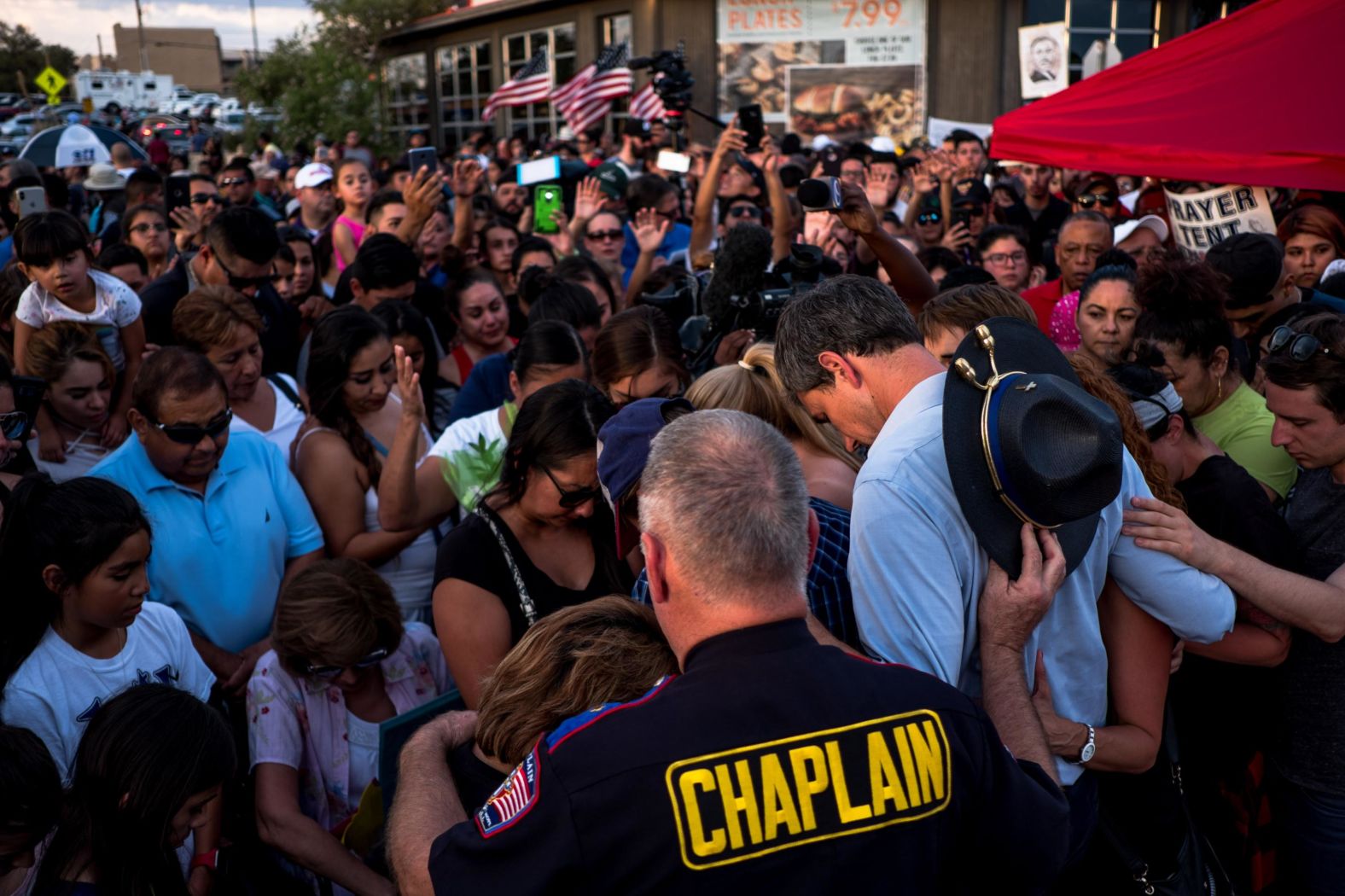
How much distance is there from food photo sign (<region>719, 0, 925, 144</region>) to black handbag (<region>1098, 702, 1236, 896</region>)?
64.0 feet

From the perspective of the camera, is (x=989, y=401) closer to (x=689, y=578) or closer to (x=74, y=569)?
(x=689, y=578)

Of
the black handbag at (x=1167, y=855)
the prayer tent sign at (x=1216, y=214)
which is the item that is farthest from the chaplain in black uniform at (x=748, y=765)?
the prayer tent sign at (x=1216, y=214)

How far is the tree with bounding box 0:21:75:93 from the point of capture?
5719 centimetres

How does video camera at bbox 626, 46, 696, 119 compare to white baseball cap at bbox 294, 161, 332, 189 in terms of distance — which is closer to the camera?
white baseball cap at bbox 294, 161, 332, 189

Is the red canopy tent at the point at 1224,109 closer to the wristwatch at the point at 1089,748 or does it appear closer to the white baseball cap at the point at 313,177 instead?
the wristwatch at the point at 1089,748

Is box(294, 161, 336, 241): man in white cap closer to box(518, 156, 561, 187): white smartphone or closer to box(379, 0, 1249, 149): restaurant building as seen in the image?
box(518, 156, 561, 187): white smartphone

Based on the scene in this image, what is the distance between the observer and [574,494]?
114 inches

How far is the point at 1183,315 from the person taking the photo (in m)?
3.40

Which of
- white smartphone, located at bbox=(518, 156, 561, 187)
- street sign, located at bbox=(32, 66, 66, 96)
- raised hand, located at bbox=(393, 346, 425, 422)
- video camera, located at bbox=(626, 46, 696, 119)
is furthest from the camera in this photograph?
street sign, located at bbox=(32, 66, 66, 96)

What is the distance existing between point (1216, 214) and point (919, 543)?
13.9ft

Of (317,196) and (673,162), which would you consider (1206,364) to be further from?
(317,196)

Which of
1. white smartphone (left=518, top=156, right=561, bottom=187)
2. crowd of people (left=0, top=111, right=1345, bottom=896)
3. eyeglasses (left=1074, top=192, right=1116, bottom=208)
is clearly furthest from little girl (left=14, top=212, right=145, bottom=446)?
eyeglasses (left=1074, top=192, right=1116, bottom=208)

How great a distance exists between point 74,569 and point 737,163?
7013mm

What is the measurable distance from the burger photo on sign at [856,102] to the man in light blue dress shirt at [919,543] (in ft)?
64.5
